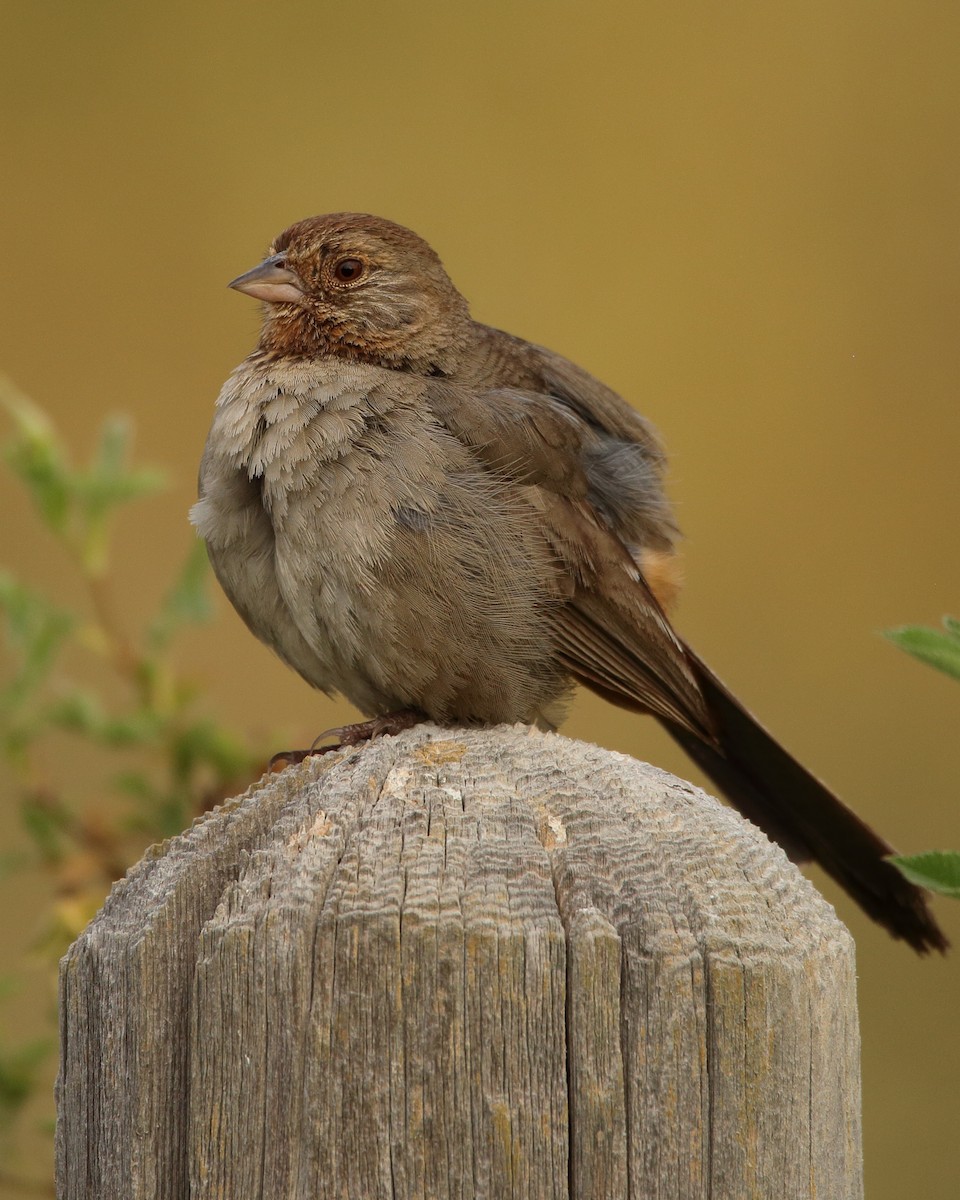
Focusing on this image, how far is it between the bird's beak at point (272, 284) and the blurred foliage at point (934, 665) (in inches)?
90.1

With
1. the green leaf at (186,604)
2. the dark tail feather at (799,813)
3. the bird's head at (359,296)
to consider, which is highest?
the bird's head at (359,296)

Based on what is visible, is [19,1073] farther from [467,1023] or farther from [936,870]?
[936,870]

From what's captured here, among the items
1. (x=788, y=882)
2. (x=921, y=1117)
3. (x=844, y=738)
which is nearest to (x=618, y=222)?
(x=844, y=738)

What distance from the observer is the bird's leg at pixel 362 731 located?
10.3 feet

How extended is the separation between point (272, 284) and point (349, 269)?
0.19 metres

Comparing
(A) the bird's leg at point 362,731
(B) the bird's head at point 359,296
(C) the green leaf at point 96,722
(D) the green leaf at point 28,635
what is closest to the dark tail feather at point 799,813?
(A) the bird's leg at point 362,731

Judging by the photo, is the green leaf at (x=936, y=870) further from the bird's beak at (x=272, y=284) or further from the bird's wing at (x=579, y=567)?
the bird's beak at (x=272, y=284)

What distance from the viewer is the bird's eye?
4.02 metres

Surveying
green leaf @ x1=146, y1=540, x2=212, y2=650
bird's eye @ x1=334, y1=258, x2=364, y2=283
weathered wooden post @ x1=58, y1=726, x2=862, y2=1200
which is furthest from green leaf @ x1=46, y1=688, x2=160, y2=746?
weathered wooden post @ x1=58, y1=726, x2=862, y2=1200

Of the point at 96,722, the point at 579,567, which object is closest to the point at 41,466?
the point at 96,722

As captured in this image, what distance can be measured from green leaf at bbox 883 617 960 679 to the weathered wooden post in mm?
363

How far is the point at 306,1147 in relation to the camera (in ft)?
5.54

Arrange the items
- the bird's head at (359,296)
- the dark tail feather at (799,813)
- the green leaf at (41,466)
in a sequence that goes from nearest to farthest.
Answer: the dark tail feather at (799,813), the green leaf at (41,466), the bird's head at (359,296)

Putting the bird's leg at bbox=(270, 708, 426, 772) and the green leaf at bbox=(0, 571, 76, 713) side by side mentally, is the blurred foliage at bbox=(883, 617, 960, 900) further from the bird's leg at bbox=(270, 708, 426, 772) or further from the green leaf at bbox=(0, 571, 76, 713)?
the green leaf at bbox=(0, 571, 76, 713)
